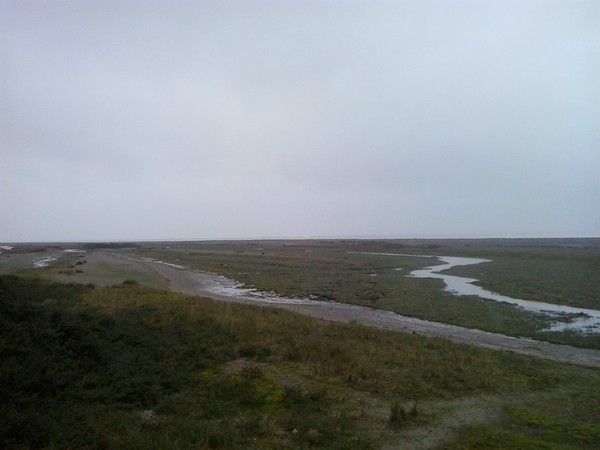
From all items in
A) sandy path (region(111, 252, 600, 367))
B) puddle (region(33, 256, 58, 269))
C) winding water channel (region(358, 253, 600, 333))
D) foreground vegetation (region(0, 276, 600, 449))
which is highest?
puddle (region(33, 256, 58, 269))

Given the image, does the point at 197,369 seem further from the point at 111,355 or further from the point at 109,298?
the point at 109,298

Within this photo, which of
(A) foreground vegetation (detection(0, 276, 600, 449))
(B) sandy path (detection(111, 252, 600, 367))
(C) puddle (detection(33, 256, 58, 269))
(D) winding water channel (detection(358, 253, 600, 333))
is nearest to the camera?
(A) foreground vegetation (detection(0, 276, 600, 449))

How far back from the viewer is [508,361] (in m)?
16.3

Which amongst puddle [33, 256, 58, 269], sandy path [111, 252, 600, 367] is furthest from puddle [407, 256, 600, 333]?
puddle [33, 256, 58, 269]

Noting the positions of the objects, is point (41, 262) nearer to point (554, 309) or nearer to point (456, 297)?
point (456, 297)

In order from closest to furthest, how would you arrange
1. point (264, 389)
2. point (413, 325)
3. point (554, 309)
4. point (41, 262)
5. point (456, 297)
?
point (264, 389)
point (413, 325)
point (554, 309)
point (456, 297)
point (41, 262)

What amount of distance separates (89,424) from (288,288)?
3424 centimetres

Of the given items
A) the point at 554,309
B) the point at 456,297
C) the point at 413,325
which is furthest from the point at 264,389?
the point at 456,297

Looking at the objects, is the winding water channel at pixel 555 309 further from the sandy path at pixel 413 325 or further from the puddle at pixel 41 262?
the puddle at pixel 41 262

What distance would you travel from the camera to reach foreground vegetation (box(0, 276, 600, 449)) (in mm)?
9430

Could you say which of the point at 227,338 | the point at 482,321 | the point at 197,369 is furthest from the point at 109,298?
the point at 482,321

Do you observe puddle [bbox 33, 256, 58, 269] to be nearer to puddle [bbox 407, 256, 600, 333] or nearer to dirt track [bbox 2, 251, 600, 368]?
dirt track [bbox 2, 251, 600, 368]

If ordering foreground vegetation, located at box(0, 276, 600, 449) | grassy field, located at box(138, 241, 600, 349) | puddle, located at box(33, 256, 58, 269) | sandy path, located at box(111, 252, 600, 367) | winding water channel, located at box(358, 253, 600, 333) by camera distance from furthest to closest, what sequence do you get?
puddle, located at box(33, 256, 58, 269) < grassy field, located at box(138, 241, 600, 349) < winding water channel, located at box(358, 253, 600, 333) < sandy path, located at box(111, 252, 600, 367) < foreground vegetation, located at box(0, 276, 600, 449)

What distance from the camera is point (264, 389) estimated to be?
12875mm
